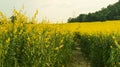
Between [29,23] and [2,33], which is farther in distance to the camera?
[29,23]

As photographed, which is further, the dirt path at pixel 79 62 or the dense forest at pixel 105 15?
the dense forest at pixel 105 15

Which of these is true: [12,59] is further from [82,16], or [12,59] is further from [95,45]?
[82,16]

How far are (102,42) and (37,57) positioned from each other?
14.8ft

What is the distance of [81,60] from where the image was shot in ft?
62.5

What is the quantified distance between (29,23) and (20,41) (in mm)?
1024

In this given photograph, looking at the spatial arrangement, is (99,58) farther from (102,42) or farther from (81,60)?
(81,60)

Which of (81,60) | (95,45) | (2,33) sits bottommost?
(81,60)

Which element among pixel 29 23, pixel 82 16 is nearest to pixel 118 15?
pixel 82 16

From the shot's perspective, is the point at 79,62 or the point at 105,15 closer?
the point at 79,62

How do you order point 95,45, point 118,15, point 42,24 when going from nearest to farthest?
point 42,24
point 95,45
point 118,15

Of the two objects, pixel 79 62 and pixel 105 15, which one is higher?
pixel 105 15

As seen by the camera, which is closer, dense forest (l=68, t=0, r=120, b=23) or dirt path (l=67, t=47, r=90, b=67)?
dirt path (l=67, t=47, r=90, b=67)

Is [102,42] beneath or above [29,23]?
beneath

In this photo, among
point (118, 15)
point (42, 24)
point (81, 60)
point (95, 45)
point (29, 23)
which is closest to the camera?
point (29, 23)
